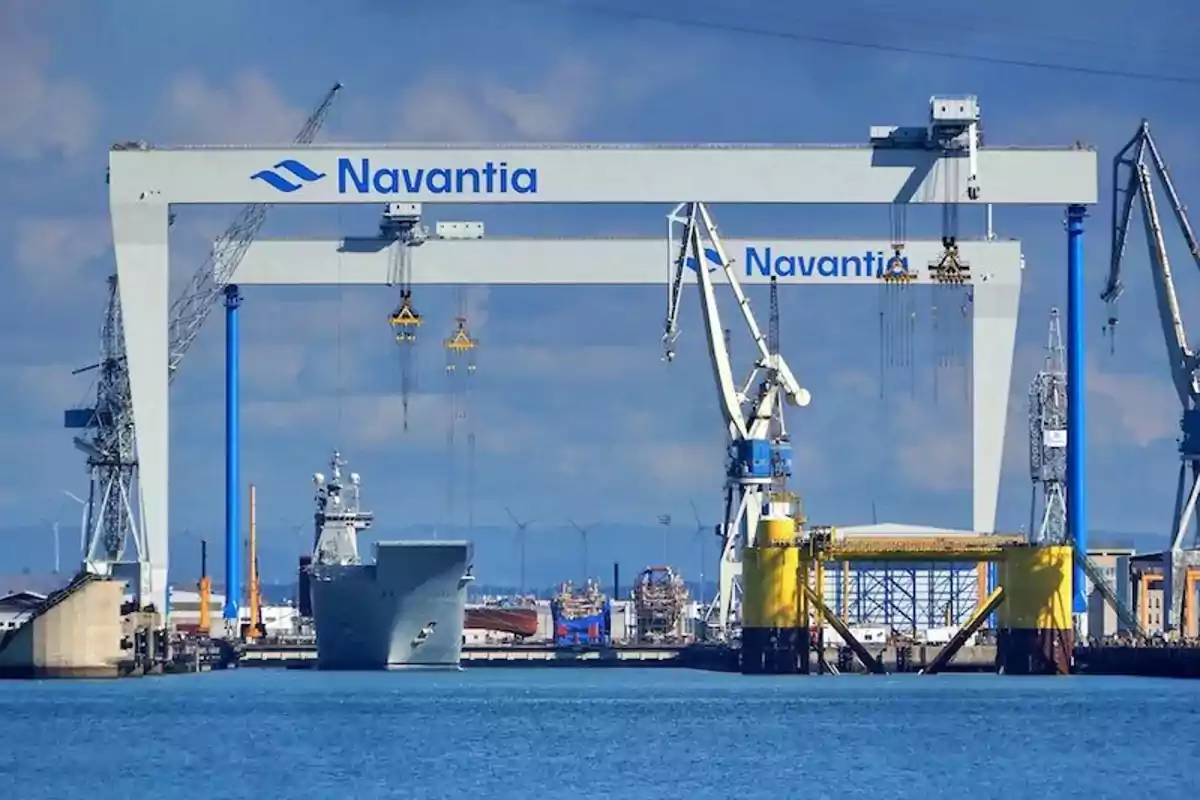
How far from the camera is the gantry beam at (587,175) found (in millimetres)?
78500

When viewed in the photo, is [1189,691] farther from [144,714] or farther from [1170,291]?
[144,714]

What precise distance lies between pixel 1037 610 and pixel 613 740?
84.5 ft

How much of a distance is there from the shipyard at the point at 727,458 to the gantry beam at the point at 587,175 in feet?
0.23

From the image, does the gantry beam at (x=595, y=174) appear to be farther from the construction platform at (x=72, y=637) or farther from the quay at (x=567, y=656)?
the quay at (x=567, y=656)

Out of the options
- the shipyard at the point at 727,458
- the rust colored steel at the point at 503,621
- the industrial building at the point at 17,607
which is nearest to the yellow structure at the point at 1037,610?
the shipyard at the point at 727,458

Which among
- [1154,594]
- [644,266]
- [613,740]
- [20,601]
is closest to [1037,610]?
[644,266]

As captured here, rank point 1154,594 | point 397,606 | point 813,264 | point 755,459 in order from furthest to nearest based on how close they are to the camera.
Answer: point 1154,594 → point 397,606 → point 755,459 → point 813,264

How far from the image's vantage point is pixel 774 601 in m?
89.1

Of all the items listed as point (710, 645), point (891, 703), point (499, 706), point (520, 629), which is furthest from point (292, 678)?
point (520, 629)

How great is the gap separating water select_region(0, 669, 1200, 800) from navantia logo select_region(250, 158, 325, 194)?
Answer: 13.0m

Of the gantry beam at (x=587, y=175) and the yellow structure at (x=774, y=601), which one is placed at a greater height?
the gantry beam at (x=587, y=175)

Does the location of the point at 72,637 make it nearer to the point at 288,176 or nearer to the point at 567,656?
the point at 288,176

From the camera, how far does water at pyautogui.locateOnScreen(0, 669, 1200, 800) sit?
55.1m

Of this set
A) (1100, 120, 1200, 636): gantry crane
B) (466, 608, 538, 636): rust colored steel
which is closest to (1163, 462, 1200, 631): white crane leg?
(1100, 120, 1200, 636): gantry crane
